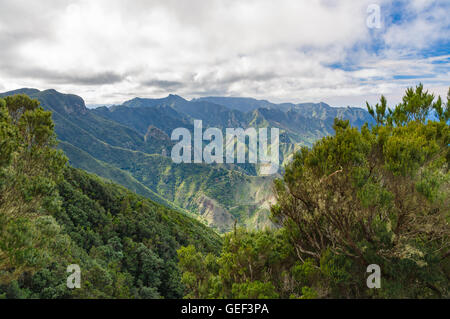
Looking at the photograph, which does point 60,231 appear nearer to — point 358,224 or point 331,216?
point 331,216

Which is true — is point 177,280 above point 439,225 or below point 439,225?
below

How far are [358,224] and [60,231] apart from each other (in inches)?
742

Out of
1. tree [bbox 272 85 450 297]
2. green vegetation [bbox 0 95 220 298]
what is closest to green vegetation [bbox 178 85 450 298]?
tree [bbox 272 85 450 297]

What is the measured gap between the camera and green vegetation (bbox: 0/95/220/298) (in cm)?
1149

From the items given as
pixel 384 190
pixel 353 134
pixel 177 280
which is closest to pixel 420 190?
pixel 384 190

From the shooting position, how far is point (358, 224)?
1162cm

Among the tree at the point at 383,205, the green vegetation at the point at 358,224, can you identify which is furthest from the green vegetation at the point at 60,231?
the tree at the point at 383,205

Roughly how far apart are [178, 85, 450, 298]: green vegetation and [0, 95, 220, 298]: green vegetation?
27.6ft

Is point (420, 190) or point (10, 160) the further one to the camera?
point (10, 160)

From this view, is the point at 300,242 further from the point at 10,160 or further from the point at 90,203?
the point at 90,203

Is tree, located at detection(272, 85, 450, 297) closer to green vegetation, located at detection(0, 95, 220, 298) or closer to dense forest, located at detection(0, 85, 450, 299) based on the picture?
dense forest, located at detection(0, 85, 450, 299)

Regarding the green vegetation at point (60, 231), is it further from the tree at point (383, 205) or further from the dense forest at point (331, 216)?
the tree at point (383, 205)
